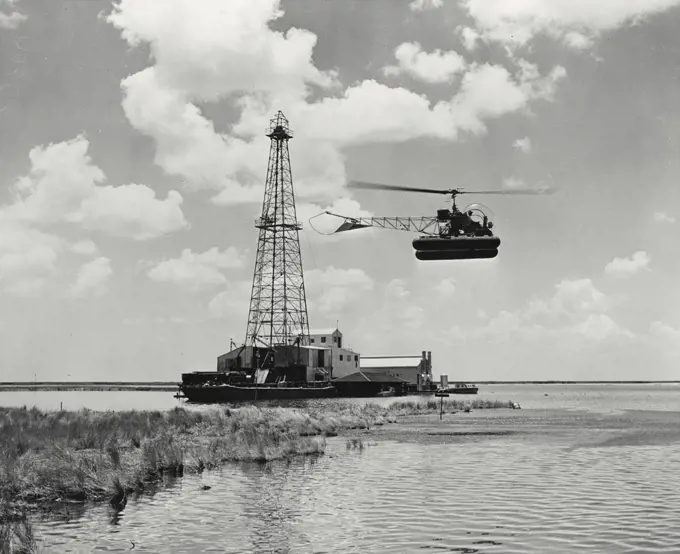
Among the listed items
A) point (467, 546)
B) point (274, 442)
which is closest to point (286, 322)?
point (274, 442)

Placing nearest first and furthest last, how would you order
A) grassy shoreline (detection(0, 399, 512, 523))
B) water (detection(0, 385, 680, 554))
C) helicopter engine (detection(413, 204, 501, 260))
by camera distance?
water (detection(0, 385, 680, 554))
grassy shoreline (detection(0, 399, 512, 523))
helicopter engine (detection(413, 204, 501, 260))

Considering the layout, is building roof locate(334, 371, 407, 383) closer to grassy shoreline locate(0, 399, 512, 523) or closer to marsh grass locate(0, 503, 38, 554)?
grassy shoreline locate(0, 399, 512, 523)

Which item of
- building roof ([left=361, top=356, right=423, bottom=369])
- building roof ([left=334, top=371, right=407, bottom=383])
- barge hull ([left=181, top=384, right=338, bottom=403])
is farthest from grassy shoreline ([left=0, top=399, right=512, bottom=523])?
building roof ([left=361, top=356, right=423, bottom=369])

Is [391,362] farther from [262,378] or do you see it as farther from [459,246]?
[459,246]

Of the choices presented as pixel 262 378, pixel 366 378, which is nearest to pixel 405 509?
pixel 262 378

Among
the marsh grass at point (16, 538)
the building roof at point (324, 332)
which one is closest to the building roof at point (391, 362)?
the building roof at point (324, 332)

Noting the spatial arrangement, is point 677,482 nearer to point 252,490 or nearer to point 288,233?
point 252,490
